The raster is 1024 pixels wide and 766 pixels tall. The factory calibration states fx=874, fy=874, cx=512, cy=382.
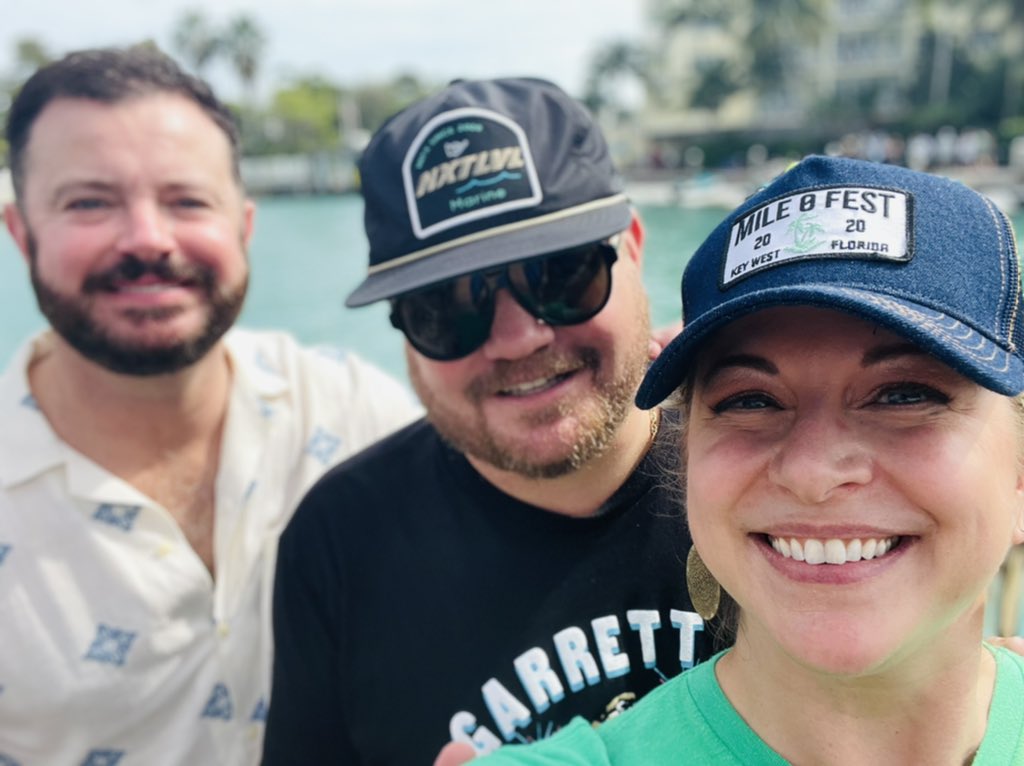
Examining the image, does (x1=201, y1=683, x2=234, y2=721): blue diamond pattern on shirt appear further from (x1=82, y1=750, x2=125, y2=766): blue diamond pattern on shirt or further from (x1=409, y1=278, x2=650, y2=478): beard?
(x1=409, y1=278, x2=650, y2=478): beard

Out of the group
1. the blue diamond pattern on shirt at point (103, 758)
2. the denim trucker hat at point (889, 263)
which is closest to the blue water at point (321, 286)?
the blue diamond pattern on shirt at point (103, 758)

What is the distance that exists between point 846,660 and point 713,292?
0.45 meters

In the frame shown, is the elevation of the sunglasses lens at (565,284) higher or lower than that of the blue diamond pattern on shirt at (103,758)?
higher

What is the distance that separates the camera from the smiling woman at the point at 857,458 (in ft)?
3.13

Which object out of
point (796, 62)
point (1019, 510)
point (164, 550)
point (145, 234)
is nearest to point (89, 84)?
point (145, 234)

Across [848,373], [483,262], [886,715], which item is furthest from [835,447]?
[483,262]

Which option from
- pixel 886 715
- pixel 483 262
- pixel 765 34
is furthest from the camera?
pixel 765 34

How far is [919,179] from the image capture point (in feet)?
3.32

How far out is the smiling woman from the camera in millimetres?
955

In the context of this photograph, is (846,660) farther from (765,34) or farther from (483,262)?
(765,34)

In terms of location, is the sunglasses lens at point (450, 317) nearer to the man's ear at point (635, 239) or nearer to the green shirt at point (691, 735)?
the man's ear at point (635, 239)

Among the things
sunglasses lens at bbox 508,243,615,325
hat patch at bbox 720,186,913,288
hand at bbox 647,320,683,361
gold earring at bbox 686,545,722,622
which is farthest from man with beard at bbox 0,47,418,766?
hat patch at bbox 720,186,913,288

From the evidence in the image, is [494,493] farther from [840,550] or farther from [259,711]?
[259,711]

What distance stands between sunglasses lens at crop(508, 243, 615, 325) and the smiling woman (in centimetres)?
64
